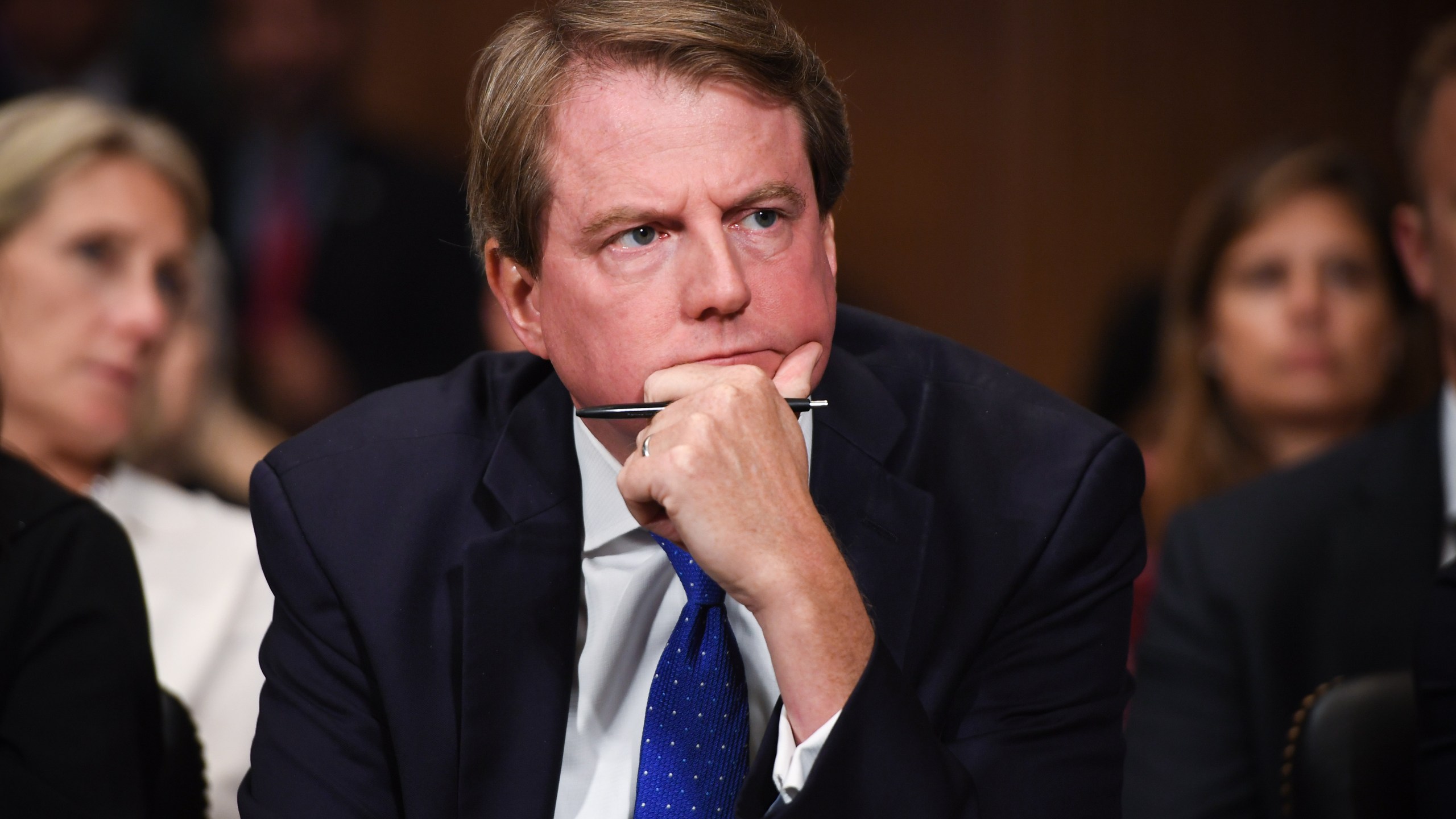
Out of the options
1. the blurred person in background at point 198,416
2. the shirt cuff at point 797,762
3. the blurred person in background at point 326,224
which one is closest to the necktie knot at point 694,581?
the shirt cuff at point 797,762

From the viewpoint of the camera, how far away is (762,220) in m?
1.63

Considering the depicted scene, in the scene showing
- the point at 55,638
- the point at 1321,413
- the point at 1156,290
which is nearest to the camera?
the point at 55,638

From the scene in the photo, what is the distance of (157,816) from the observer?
1794 millimetres

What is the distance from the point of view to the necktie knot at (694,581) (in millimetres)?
1671

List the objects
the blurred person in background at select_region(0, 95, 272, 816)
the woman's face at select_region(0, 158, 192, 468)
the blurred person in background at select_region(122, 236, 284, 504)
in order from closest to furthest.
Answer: the blurred person in background at select_region(0, 95, 272, 816) → the woman's face at select_region(0, 158, 192, 468) → the blurred person in background at select_region(122, 236, 284, 504)

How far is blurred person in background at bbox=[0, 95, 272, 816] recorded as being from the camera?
8.70 feet

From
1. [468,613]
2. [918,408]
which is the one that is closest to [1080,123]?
[918,408]

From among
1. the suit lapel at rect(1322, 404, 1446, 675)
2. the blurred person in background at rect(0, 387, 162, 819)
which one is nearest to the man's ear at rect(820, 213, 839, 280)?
the blurred person in background at rect(0, 387, 162, 819)

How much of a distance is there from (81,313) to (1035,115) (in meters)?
3.33

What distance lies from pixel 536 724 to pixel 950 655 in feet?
1.49

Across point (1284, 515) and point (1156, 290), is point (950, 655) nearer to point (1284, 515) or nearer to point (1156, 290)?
point (1284, 515)

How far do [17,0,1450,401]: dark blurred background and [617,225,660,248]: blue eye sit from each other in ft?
11.4

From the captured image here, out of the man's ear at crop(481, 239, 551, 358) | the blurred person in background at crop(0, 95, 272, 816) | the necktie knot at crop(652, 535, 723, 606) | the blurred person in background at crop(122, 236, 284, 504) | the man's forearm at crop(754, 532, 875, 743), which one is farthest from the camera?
the blurred person in background at crop(122, 236, 284, 504)

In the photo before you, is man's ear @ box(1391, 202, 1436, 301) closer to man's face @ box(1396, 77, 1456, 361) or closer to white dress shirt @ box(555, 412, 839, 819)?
man's face @ box(1396, 77, 1456, 361)
